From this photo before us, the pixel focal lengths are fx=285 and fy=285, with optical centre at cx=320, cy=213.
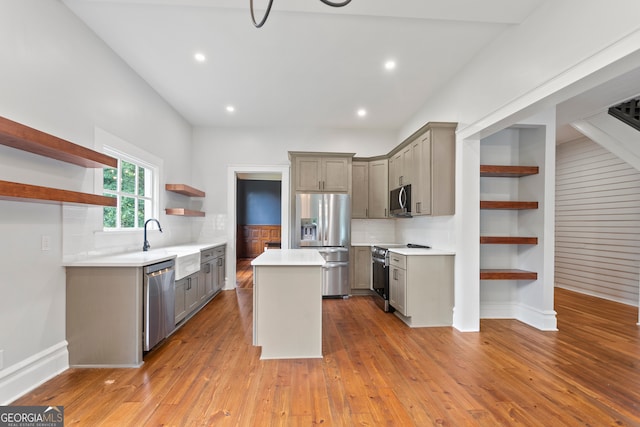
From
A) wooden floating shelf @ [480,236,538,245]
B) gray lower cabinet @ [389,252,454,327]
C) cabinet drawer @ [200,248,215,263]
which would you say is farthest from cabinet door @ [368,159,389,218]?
cabinet drawer @ [200,248,215,263]

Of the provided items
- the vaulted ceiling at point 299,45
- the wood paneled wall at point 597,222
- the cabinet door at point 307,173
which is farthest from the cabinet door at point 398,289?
the wood paneled wall at point 597,222

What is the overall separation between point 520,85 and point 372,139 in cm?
316

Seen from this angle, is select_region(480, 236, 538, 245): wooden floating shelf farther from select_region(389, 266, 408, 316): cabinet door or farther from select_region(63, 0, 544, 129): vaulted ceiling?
select_region(63, 0, 544, 129): vaulted ceiling

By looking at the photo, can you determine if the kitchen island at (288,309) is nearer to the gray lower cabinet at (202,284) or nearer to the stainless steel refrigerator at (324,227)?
the gray lower cabinet at (202,284)

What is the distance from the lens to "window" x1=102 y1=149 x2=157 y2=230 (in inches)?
124

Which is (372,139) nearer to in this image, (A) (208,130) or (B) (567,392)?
(A) (208,130)

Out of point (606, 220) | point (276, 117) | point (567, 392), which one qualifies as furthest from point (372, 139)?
point (567, 392)

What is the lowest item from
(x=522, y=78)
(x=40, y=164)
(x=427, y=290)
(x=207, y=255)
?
(x=427, y=290)

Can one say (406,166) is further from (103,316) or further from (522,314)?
(103,316)

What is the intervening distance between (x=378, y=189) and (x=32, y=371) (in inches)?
184

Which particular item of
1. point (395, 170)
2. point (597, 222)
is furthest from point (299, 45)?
point (597, 222)

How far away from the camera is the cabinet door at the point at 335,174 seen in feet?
16.1

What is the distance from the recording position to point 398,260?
3.74 metres

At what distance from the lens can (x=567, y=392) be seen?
2105 mm
